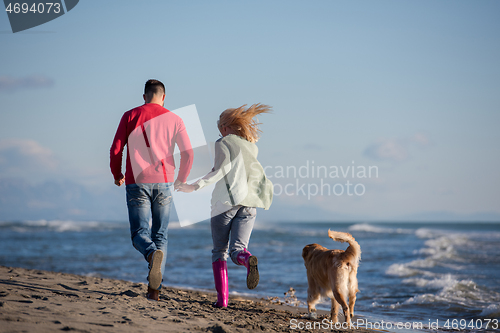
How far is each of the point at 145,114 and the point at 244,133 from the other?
1.03 metres

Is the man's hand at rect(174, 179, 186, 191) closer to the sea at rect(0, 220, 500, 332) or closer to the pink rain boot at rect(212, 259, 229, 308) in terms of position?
the pink rain boot at rect(212, 259, 229, 308)

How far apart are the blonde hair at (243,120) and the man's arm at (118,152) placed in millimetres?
1003

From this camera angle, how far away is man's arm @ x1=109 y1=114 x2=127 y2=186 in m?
3.79

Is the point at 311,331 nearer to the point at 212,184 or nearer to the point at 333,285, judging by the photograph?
the point at 333,285

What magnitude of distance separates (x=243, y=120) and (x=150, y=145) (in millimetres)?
981

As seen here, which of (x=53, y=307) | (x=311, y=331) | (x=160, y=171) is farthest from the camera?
(x=160, y=171)

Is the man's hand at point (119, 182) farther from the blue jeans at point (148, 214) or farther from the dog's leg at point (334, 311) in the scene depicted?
the dog's leg at point (334, 311)

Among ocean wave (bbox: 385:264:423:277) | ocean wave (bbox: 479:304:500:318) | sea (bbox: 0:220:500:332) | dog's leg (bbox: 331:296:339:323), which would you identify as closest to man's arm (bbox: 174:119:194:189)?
dog's leg (bbox: 331:296:339:323)

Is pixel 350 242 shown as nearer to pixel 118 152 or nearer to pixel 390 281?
pixel 118 152

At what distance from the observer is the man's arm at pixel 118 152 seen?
149 inches

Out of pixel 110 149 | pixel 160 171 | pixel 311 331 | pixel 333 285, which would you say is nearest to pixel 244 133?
pixel 160 171

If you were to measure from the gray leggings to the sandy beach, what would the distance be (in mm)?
608

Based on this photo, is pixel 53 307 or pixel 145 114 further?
pixel 145 114

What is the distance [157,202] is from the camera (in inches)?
152
